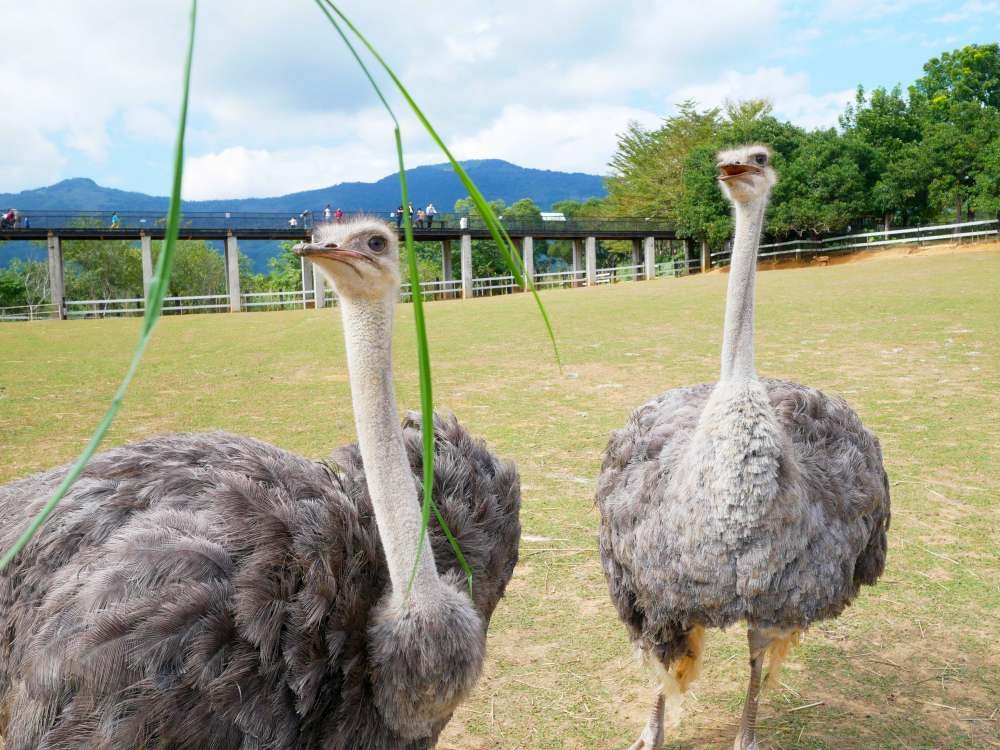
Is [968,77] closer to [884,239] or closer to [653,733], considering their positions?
[884,239]

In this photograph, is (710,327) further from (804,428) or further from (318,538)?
(318,538)

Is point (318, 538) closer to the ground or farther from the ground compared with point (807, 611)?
farther from the ground

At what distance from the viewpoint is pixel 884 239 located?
3103 centimetres

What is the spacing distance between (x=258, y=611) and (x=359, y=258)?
34.4 inches

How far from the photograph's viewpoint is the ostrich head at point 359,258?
2.07m

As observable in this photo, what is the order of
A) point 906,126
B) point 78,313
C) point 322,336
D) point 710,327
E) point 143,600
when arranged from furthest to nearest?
point 906,126
point 78,313
point 322,336
point 710,327
point 143,600

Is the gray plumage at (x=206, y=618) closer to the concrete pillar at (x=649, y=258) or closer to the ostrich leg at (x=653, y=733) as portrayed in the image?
the ostrich leg at (x=653, y=733)

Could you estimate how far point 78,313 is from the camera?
3197 centimetres

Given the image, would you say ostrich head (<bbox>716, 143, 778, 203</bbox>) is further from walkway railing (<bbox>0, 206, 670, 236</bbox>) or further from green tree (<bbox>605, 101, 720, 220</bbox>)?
green tree (<bbox>605, 101, 720, 220</bbox>)

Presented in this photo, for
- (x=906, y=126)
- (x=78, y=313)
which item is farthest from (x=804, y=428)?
(x=906, y=126)

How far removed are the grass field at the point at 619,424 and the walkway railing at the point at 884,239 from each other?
36.7ft

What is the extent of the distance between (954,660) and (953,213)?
39539 mm

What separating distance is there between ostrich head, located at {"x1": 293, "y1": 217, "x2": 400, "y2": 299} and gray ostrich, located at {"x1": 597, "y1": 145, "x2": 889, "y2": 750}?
113cm

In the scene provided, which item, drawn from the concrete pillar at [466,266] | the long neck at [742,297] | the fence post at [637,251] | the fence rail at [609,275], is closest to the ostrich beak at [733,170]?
the long neck at [742,297]
